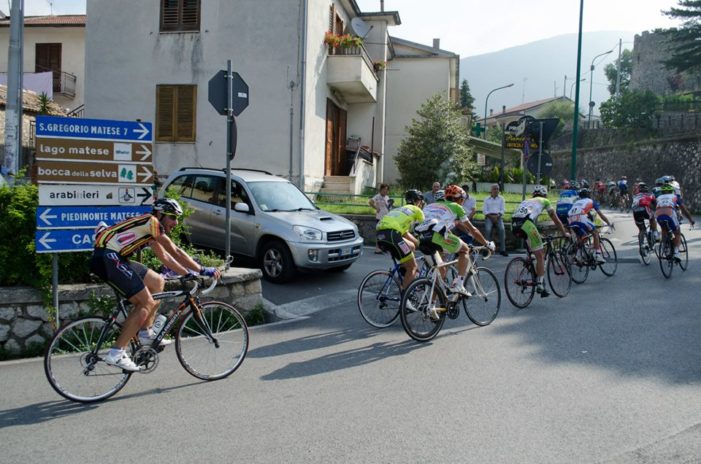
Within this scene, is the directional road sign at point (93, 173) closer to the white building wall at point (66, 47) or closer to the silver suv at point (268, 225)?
the silver suv at point (268, 225)

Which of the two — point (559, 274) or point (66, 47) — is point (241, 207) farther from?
point (66, 47)

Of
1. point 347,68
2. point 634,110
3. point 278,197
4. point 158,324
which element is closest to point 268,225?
point 278,197

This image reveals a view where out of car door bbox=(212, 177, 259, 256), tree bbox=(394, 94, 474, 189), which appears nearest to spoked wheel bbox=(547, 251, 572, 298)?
car door bbox=(212, 177, 259, 256)

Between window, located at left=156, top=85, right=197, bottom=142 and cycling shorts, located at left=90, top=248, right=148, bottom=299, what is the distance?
15.8 m

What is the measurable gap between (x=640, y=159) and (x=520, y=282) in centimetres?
3797

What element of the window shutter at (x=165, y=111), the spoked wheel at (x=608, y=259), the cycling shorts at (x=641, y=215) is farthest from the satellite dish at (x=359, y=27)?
the spoked wheel at (x=608, y=259)

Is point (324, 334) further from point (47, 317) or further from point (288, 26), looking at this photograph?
point (288, 26)

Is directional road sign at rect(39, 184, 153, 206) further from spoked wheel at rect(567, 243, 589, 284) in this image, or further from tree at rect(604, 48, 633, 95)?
tree at rect(604, 48, 633, 95)

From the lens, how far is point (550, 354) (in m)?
6.75

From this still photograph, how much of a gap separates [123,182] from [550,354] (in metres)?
5.00

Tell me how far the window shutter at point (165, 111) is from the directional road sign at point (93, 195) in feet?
46.1

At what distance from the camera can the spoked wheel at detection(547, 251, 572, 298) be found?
10.1 meters

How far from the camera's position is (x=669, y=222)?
472 inches

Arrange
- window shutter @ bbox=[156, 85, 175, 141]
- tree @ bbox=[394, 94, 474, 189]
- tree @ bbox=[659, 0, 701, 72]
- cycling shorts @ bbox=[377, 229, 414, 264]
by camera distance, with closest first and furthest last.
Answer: cycling shorts @ bbox=[377, 229, 414, 264], window shutter @ bbox=[156, 85, 175, 141], tree @ bbox=[394, 94, 474, 189], tree @ bbox=[659, 0, 701, 72]
